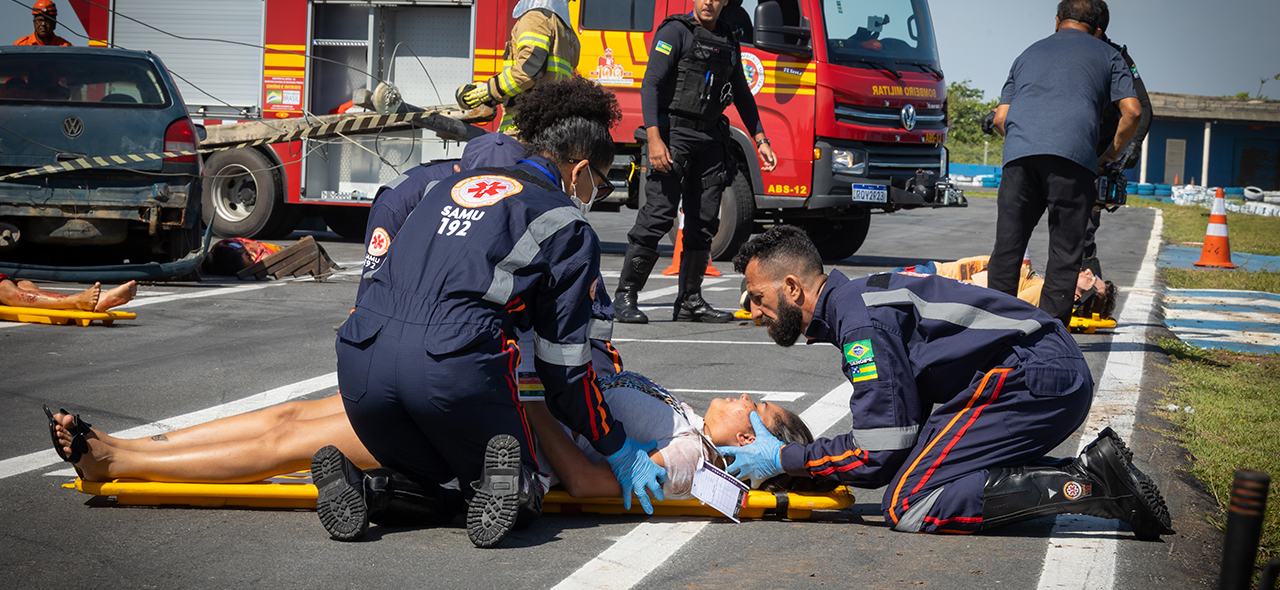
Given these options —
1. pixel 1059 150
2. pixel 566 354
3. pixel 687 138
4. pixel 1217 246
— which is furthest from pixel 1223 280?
pixel 566 354

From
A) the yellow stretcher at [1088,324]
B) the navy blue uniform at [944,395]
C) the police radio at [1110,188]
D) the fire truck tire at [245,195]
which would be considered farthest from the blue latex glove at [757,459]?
the fire truck tire at [245,195]

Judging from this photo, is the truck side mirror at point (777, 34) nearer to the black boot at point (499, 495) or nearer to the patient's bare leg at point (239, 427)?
the patient's bare leg at point (239, 427)

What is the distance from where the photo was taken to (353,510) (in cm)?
313

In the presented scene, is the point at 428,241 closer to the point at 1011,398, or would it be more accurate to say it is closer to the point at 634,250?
the point at 1011,398

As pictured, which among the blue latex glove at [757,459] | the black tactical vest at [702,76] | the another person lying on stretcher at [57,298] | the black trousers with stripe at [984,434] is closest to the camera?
the black trousers with stripe at [984,434]

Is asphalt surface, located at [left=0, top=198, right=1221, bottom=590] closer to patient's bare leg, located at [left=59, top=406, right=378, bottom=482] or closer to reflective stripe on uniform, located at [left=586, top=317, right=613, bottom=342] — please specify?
patient's bare leg, located at [left=59, top=406, right=378, bottom=482]

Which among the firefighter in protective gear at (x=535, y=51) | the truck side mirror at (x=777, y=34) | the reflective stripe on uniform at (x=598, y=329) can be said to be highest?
the truck side mirror at (x=777, y=34)

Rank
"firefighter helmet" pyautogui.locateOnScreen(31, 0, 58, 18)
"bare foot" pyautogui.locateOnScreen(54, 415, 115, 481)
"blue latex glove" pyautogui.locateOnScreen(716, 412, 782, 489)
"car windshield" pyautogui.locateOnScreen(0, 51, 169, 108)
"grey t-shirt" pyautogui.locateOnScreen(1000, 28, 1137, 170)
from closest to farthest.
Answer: "bare foot" pyautogui.locateOnScreen(54, 415, 115, 481) < "blue latex glove" pyautogui.locateOnScreen(716, 412, 782, 489) < "grey t-shirt" pyautogui.locateOnScreen(1000, 28, 1137, 170) < "car windshield" pyautogui.locateOnScreen(0, 51, 169, 108) < "firefighter helmet" pyautogui.locateOnScreen(31, 0, 58, 18)

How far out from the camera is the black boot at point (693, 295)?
304 inches

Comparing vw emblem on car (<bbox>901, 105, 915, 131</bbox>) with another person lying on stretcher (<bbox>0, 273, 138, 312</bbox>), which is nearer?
another person lying on stretcher (<bbox>0, 273, 138, 312</bbox>)

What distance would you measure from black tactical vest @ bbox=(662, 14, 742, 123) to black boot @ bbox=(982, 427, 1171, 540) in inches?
179

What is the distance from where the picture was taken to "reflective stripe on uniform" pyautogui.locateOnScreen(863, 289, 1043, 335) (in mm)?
3332

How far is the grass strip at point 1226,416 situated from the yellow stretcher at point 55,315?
5929 millimetres

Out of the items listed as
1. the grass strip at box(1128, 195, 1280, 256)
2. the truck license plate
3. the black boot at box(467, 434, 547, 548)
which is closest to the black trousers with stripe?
the black boot at box(467, 434, 547, 548)
